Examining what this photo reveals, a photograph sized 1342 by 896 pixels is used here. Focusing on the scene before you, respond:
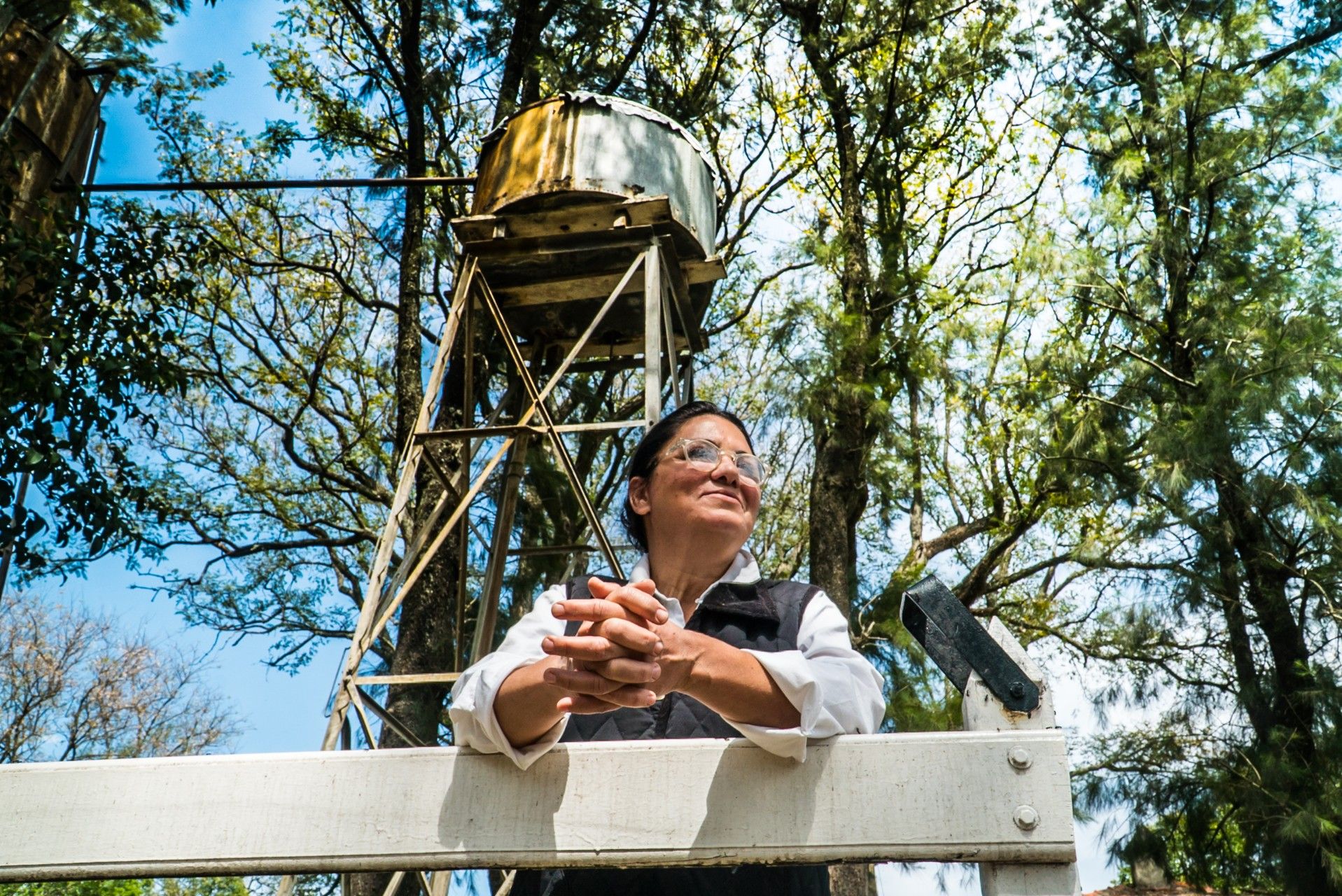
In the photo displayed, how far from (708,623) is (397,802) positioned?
2.45 feet

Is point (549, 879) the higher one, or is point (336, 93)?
point (336, 93)

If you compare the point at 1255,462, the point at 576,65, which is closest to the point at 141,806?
the point at 1255,462

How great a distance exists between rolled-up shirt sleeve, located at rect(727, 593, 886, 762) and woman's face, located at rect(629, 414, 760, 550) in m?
0.31

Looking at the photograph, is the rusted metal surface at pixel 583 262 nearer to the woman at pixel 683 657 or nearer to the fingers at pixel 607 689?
the woman at pixel 683 657

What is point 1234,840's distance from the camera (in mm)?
7098

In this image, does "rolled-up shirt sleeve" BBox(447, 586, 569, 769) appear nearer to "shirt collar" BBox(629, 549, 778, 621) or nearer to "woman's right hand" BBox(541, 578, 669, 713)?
"woman's right hand" BBox(541, 578, 669, 713)

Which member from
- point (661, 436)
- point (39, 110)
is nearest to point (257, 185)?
point (39, 110)

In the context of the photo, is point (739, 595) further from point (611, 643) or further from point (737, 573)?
point (611, 643)

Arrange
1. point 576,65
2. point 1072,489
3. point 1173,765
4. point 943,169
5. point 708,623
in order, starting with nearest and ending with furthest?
point 708,623 → point 1173,765 → point 1072,489 → point 576,65 → point 943,169

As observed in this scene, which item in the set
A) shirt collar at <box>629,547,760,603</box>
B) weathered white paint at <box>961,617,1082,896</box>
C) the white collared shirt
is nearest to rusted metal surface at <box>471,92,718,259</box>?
shirt collar at <box>629,547,760,603</box>

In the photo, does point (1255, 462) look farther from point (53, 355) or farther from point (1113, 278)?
point (53, 355)

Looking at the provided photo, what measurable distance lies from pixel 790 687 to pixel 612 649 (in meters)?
0.21

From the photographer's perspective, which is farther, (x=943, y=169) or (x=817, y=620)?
(x=943, y=169)

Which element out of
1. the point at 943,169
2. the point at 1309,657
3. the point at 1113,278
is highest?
the point at 943,169
